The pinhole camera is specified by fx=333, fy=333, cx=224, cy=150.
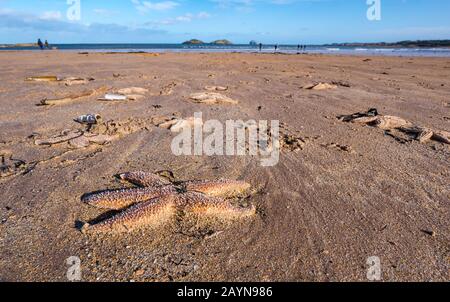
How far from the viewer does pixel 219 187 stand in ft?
9.68

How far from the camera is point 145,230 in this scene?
2502mm

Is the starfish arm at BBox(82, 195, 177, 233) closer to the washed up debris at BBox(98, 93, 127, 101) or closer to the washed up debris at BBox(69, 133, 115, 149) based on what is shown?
the washed up debris at BBox(69, 133, 115, 149)

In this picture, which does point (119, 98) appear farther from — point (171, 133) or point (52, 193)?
point (52, 193)

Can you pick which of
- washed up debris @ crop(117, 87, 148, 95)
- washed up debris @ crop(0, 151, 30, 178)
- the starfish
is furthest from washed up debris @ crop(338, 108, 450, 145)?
washed up debris @ crop(0, 151, 30, 178)

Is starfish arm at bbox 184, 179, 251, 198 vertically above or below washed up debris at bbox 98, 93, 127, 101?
below

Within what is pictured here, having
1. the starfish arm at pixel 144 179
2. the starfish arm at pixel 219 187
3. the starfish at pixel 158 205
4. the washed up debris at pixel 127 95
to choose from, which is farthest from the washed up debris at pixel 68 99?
the starfish arm at pixel 219 187

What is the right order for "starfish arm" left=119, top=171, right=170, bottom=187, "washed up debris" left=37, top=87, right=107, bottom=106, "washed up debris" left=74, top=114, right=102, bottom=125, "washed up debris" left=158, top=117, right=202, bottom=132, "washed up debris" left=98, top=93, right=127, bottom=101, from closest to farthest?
"starfish arm" left=119, top=171, right=170, bottom=187 → "washed up debris" left=158, top=117, right=202, bottom=132 → "washed up debris" left=74, top=114, right=102, bottom=125 → "washed up debris" left=37, top=87, right=107, bottom=106 → "washed up debris" left=98, top=93, right=127, bottom=101

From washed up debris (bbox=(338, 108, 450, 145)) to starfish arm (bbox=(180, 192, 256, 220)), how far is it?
3122mm

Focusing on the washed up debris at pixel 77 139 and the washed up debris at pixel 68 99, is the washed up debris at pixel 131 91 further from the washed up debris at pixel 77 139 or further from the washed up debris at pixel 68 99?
the washed up debris at pixel 77 139

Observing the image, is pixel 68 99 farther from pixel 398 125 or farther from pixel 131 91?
pixel 398 125

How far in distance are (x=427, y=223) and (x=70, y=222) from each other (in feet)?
9.31

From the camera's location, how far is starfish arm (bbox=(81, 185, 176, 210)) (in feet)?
8.73

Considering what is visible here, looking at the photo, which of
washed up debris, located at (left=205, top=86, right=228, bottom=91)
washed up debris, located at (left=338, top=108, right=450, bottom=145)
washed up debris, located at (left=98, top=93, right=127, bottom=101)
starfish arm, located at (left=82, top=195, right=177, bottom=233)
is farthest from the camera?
washed up debris, located at (left=205, top=86, right=228, bottom=91)

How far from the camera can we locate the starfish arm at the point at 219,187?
285 centimetres
